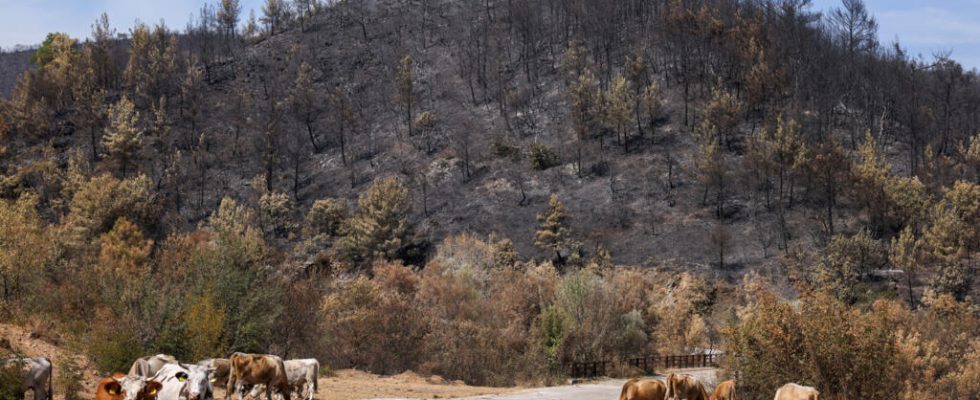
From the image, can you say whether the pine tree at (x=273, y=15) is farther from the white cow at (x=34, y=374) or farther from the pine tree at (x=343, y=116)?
the white cow at (x=34, y=374)

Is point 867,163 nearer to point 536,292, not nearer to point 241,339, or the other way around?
point 536,292

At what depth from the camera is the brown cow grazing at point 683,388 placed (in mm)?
21312

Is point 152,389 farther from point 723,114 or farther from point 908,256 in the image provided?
point 723,114

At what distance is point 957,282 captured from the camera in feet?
225

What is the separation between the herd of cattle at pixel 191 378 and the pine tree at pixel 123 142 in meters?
86.1

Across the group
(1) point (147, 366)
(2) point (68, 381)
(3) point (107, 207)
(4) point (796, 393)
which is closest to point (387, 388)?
(1) point (147, 366)

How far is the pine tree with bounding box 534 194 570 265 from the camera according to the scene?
82.7 m

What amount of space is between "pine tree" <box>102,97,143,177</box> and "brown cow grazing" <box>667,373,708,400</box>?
300ft

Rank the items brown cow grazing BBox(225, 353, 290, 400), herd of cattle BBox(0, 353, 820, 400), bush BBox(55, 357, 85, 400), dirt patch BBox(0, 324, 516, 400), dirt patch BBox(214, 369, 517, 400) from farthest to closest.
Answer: dirt patch BBox(214, 369, 517, 400), dirt patch BBox(0, 324, 516, 400), bush BBox(55, 357, 85, 400), brown cow grazing BBox(225, 353, 290, 400), herd of cattle BBox(0, 353, 820, 400)

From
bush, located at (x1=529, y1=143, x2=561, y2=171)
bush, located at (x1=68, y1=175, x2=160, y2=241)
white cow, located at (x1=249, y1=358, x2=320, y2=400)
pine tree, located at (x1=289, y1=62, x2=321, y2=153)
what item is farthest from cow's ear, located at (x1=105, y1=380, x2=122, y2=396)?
pine tree, located at (x1=289, y1=62, x2=321, y2=153)

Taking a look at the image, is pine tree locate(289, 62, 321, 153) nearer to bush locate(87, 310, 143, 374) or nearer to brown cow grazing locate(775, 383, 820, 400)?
bush locate(87, 310, 143, 374)

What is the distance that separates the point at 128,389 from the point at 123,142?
92.6 meters

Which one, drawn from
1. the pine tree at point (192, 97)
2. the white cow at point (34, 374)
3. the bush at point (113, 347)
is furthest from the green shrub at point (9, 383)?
the pine tree at point (192, 97)

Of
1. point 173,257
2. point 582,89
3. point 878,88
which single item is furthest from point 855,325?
point 878,88
